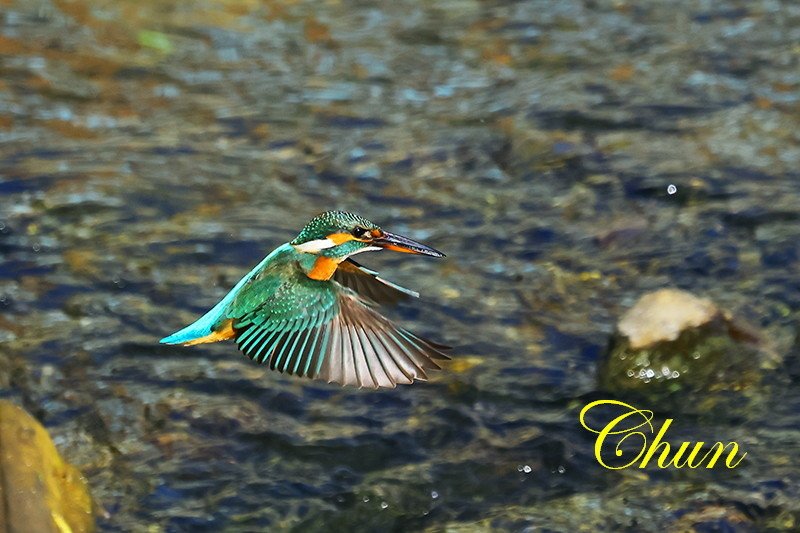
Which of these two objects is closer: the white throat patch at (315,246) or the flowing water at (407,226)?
the white throat patch at (315,246)

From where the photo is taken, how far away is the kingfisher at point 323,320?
12.7 feet

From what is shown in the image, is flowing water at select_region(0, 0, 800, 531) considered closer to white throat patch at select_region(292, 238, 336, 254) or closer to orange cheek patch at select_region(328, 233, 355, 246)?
white throat patch at select_region(292, 238, 336, 254)

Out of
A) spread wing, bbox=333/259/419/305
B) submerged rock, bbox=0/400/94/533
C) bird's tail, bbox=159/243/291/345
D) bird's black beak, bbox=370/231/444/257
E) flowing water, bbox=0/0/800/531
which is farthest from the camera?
flowing water, bbox=0/0/800/531

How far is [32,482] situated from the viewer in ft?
13.8

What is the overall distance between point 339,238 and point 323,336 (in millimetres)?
335

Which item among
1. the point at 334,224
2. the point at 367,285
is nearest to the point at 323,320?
the point at 334,224

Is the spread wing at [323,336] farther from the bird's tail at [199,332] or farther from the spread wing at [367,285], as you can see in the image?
the spread wing at [367,285]

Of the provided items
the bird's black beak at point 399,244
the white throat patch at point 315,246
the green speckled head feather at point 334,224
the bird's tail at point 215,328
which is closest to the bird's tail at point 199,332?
A: the bird's tail at point 215,328

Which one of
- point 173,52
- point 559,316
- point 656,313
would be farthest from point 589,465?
point 173,52

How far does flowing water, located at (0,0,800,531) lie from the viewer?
505 cm

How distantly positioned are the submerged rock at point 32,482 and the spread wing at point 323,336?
2.54 feet

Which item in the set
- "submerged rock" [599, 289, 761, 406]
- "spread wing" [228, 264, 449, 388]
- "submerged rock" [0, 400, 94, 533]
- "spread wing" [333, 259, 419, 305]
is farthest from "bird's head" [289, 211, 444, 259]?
"submerged rock" [599, 289, 761, 406]

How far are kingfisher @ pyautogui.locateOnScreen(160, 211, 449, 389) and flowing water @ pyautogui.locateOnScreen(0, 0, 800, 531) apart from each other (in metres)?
1.04

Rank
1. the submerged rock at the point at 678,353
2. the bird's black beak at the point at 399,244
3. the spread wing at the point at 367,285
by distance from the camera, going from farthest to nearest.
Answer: the submerged rock at the point at 678,353 → the spread wing at the point at 367,285 → the bird's black beak at the point at 399,244
